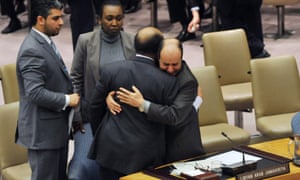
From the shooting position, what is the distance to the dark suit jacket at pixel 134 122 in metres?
4.61

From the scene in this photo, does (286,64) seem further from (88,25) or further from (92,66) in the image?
(88,25)

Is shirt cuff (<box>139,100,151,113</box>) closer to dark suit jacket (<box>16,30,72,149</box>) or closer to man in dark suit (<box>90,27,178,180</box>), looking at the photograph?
man in dark suit (<box>90,27,178,180</box>)

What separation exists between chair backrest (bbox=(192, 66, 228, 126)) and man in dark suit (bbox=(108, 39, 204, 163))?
0.99 meters

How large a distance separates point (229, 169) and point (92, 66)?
4.15 feet

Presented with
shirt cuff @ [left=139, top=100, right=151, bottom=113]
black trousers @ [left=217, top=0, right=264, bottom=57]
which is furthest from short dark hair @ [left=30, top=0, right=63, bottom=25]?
black trousers @ [left=217, top=0, right=264, bottom=57]

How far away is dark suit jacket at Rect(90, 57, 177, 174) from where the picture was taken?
15.1 feet

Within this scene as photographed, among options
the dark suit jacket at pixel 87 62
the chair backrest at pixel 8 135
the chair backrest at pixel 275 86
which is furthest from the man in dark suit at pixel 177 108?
the chair backrest at pixel 275 86

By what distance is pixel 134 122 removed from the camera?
4.62 meters

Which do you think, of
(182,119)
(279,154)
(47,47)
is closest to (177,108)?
(182,119)

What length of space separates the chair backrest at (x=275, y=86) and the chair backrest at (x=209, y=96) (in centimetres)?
33

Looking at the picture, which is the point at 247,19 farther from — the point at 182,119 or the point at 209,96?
the point at 182,119

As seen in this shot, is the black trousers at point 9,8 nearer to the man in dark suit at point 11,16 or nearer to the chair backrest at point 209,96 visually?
the man in dark suit at point 11,16

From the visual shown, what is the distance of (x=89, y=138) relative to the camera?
520 centimetres

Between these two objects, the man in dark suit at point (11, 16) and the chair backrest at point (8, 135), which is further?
the man in dark suit at point (11, 16)
